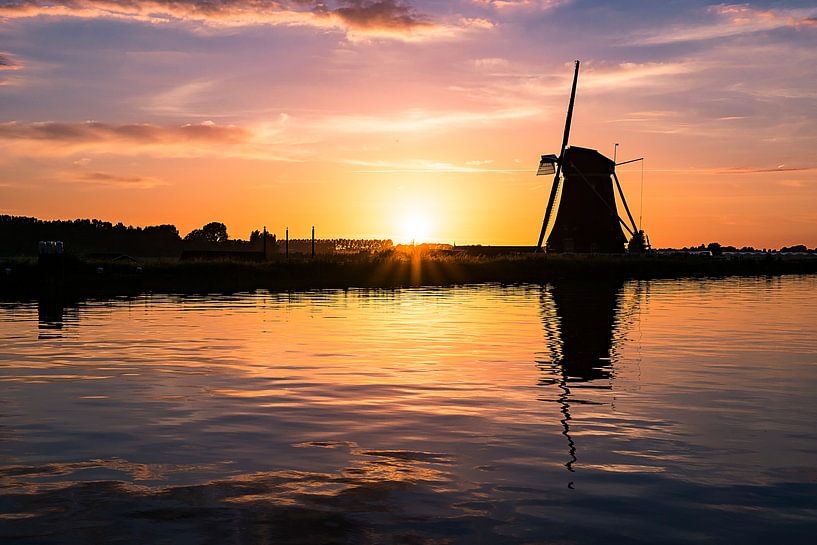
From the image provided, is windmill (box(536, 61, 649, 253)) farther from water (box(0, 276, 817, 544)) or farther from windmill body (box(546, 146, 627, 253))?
water (box(0, 276, 817, 544))

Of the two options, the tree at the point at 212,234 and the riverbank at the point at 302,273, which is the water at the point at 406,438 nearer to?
the riverbank at the point at 302,273

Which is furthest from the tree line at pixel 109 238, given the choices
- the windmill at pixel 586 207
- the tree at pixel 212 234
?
the windmill at pixel 586 207

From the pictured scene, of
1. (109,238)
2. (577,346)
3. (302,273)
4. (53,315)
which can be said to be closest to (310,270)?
(302,273)

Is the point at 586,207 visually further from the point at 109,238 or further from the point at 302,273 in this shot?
the point at 109,238

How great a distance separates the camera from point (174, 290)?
53.1m

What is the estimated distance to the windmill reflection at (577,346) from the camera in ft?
48.2

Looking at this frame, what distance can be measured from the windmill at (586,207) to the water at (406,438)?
62.6 metres

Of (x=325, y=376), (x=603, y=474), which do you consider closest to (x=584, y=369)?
(x=325, y=376)

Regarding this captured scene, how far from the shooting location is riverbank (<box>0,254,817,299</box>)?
176ft

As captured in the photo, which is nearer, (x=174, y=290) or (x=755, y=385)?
(x=755, y=385)

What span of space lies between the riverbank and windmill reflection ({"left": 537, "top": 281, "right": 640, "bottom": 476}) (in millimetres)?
22485

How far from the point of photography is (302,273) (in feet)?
214

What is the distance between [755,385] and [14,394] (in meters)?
13.2

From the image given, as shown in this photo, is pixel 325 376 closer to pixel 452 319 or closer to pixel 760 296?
pixel 452 319
